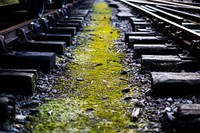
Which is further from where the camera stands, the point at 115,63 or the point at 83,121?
the point at 115,63

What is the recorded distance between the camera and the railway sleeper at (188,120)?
1994 mm

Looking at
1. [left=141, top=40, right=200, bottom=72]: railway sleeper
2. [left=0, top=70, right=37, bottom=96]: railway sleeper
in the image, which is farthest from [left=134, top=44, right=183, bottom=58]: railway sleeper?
[left=0, top=70, right=37, bottom=96]: railway sleeper

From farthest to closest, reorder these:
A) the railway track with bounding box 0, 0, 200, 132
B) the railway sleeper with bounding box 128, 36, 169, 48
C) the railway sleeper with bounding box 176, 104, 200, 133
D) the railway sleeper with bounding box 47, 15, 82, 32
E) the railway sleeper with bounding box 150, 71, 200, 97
Result: the railway sleeper with bounding box 47, 15, 82, 32
the railway sleeper with bounding box 128, 36, 169, 48
the railway sleeper with bounding box 150, 71, 200, 97
the railway track with bounding box 0, 0, 200, 132
the railway sleeper with bounding box 176, 104, 200, 133

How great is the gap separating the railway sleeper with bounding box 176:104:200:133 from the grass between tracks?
0.41 metres

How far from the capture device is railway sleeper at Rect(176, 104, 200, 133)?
1.99m

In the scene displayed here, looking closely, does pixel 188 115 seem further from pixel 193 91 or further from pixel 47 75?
pixel 47 75

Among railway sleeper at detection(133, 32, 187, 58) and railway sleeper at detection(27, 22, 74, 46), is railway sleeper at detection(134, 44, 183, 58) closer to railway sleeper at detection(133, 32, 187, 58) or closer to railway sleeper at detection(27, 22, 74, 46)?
railway sleeper at detection(133, 32, 187, 58)

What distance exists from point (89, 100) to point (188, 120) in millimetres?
1069

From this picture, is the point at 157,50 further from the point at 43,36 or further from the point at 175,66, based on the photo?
the point at 43,36

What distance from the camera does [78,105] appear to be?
106 inches

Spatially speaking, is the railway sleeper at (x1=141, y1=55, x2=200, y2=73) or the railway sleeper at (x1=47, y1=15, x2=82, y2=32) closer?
the railway sleeper at (x1=141, y1=55, x2=200, y2=73)

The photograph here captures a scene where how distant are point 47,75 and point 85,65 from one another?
691 mm

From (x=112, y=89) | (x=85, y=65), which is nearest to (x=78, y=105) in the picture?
(x=112, y=89)

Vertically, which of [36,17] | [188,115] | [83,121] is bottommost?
[83,121]
